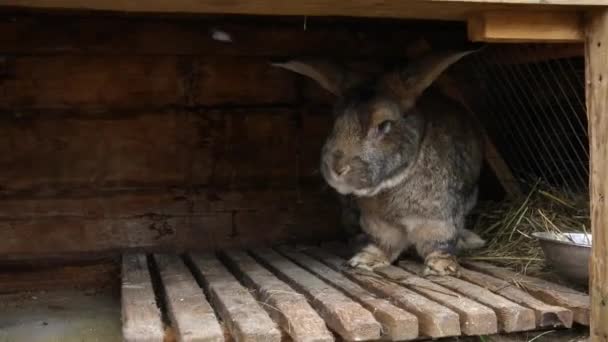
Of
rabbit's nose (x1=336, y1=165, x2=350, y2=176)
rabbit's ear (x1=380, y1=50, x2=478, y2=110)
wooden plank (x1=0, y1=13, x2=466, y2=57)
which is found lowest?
rabbit's nose (x1=336, y1=165, x2=350, y2=176)

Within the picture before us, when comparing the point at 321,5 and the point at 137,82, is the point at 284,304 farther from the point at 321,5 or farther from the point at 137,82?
the point at 137,82

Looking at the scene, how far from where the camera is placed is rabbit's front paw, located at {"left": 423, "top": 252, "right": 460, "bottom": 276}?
11.4ft

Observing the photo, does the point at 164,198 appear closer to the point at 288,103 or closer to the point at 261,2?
the point at 288,103

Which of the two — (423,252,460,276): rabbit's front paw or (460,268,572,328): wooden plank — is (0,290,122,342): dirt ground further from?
(460,268,572,328): wooden plank

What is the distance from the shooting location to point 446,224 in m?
3.63

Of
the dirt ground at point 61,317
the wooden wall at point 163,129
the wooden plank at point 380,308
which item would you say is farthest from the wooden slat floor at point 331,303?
the wooden wall at point 163,129

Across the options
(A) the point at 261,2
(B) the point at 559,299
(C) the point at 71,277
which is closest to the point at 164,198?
(C) the point at 71,277

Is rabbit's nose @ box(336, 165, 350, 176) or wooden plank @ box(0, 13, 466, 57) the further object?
wooden plank @ box(0, 13, 466, 57)

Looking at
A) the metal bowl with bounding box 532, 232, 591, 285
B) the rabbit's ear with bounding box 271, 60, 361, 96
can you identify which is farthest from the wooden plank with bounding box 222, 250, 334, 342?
the metal bowl with bounding box 532, 232, 591, 285

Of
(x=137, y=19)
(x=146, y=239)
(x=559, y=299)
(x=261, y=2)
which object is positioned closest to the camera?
(x=261, y=2)

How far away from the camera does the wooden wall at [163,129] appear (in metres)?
3.98

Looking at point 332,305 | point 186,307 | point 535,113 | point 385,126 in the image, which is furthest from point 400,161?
point 186,307

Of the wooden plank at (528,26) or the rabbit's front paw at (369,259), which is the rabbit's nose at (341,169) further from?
the wooden plank at (528,26)

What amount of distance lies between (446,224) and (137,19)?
179cm
